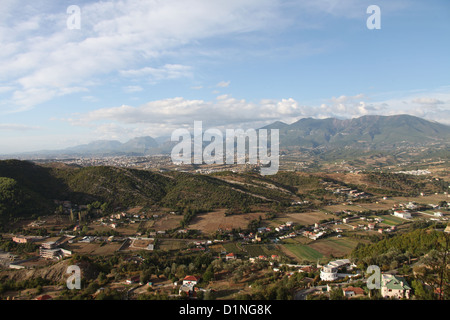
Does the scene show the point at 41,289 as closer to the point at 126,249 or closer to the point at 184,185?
A: the point at 126,249

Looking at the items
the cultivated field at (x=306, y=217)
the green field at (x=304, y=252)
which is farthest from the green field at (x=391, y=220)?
the green field at (x=304, y=252)

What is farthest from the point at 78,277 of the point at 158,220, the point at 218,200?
the point at 218,200

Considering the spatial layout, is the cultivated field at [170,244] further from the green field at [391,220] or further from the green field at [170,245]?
the green field at [391,220]

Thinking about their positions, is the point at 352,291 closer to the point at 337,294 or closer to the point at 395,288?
the point at 337,294

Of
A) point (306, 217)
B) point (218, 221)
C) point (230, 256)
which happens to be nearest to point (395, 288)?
point (230, 256)

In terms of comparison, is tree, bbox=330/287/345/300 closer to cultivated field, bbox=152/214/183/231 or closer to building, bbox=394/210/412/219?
cultivated field, bbox=152/214/183/231

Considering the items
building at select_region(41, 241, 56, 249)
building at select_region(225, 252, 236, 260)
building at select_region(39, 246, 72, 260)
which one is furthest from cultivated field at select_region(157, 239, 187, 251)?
building at select_region(41, 241, 56, 249)
